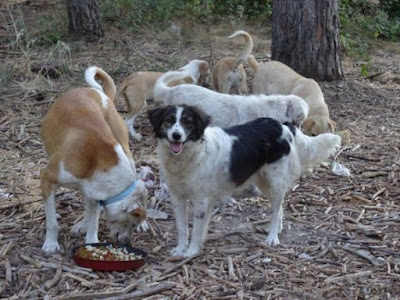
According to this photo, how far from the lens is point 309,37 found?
10.3 m

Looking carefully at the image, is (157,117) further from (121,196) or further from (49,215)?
(49,215)

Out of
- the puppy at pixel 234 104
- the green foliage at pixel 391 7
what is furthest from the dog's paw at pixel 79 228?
the green foliage at pixel 391 7

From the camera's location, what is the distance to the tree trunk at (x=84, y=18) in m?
13.1

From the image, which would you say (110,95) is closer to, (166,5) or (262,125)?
(262,125)

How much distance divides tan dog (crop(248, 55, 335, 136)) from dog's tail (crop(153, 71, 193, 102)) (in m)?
1.04

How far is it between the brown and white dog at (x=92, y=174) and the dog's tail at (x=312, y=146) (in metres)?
1.45

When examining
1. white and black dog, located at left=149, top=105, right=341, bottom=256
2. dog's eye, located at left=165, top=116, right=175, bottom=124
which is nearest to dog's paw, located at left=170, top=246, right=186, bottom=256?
white and black dog, located at left=149, top=105, right=341, bottom=256

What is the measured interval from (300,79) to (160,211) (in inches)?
146

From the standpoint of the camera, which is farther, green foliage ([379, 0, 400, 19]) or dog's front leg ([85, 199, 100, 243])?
green foliage ([379, 0, 400, 19])

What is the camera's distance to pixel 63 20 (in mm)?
14305

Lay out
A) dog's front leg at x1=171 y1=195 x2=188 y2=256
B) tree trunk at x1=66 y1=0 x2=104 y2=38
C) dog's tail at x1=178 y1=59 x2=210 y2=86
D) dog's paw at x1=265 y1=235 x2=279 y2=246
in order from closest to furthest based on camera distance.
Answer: dog's front leg at x1=171 y1=195 x2=188 y2=256 < dog's paw at x1=265 y1=235 x2=279 y2=246 < dog's tail at x1=178 y1=59 x2=210 y2=86 < tree trunk at x1=66 y1=0 x2=104 y2=38

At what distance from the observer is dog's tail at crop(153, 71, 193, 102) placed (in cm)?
812

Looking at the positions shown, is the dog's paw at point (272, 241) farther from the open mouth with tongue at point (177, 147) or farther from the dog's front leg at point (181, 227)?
the open mouth with tongue at point (177, 147)

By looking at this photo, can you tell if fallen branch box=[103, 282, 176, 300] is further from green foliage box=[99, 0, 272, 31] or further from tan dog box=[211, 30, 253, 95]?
green foliage box=[99, 0, 272, 31]
